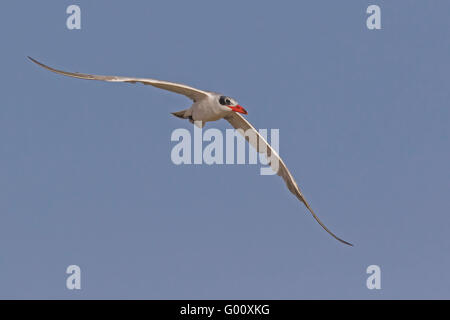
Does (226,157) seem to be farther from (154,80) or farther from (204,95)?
(154,80)

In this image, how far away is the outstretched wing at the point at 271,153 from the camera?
74.9ft

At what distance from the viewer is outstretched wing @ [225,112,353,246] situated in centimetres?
2284

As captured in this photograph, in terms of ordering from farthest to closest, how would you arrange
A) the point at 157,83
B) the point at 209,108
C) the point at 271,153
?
1. the point at 271,153
2. the point at 209,108
3. the point at 157,83

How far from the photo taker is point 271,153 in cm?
2334

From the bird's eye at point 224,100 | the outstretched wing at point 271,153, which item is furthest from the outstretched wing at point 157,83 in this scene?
the outstretched wing at point 271,153

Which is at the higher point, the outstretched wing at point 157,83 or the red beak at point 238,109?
the outstretched wing at point 157,83

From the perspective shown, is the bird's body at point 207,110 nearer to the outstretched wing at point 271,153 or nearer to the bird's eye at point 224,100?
the bird's eye at point 224,100

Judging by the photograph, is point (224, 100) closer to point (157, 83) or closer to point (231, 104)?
point (231, 104)

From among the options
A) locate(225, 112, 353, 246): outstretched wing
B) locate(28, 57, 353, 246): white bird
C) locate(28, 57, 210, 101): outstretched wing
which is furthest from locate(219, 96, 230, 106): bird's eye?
locate(225, 112, 353, 246): outstretched wing

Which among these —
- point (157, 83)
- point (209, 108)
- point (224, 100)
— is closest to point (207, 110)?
point (209, 108)

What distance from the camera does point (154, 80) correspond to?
1941 centimetres

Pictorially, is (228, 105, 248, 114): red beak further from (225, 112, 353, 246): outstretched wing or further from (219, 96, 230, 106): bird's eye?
(225, 112, 353, 246): outstretched wing
